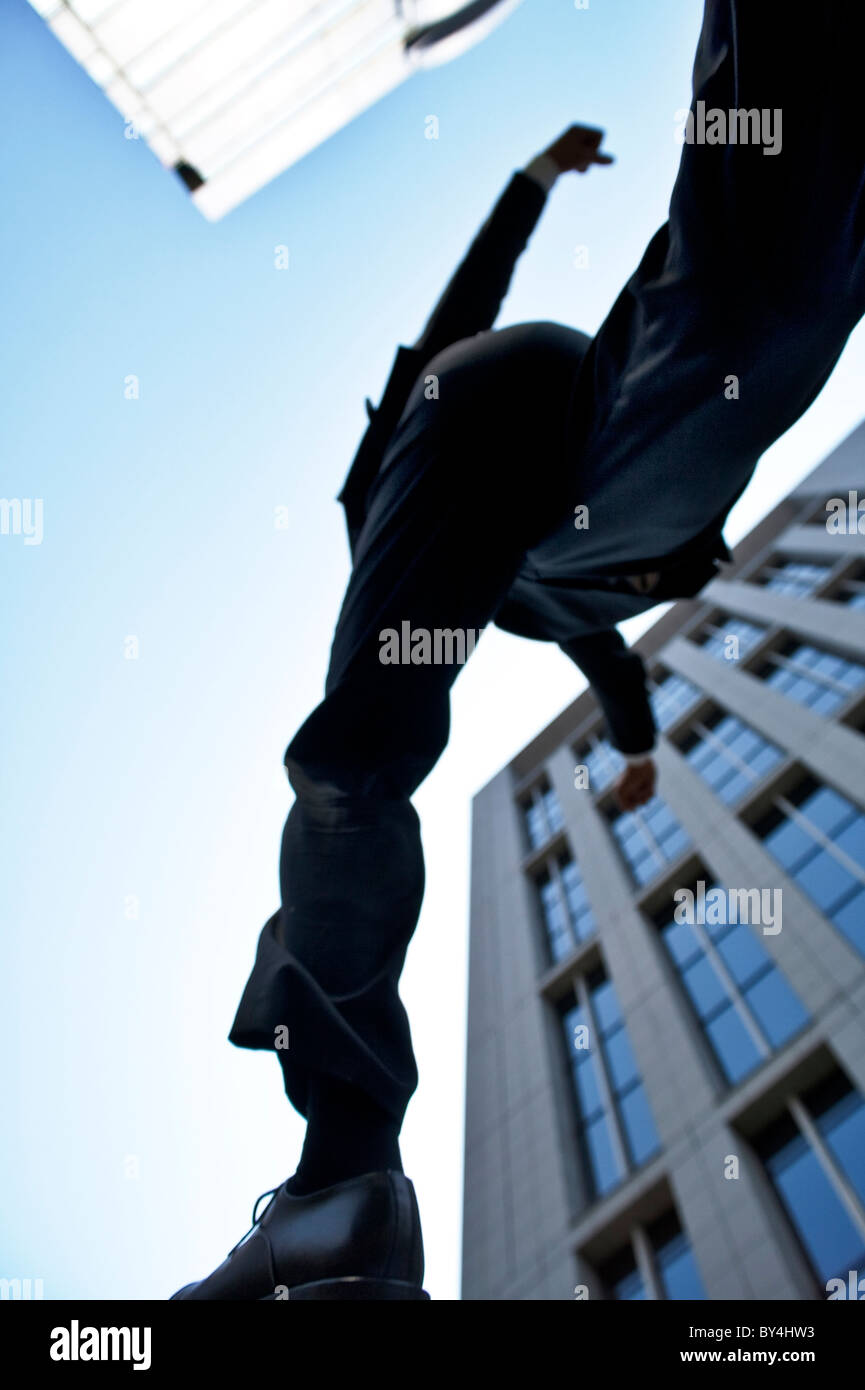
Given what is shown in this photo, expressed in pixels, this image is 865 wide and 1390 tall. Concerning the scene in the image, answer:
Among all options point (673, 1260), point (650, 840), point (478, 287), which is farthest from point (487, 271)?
point (650, 840)

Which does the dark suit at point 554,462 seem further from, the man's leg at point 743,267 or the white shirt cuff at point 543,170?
the white shirt cuff at point 543,170

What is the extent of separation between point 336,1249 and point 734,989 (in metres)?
14.2

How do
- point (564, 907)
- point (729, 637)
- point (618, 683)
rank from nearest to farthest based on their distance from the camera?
point (618, 683) < point (564, 907) < point (729, 637)

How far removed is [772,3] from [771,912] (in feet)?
47.4

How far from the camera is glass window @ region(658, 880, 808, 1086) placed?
485 inches

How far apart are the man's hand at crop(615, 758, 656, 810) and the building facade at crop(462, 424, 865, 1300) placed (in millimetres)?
3992

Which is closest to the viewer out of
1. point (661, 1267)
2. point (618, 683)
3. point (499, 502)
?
point (499, 502)

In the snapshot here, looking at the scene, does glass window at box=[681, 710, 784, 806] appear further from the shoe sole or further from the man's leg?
the shoe sole

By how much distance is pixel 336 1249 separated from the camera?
0.96 m

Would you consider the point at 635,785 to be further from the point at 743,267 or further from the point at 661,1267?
the point at 661,1267

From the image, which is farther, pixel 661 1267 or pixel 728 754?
pixel 728 754

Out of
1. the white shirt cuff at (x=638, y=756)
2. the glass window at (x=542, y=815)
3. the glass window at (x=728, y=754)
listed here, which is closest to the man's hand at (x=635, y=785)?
the white shirt cuff at (x=638, y=756)

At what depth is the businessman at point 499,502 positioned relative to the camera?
105 cm

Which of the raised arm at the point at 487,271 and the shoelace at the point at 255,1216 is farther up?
the raised arm at the point at 487,271
